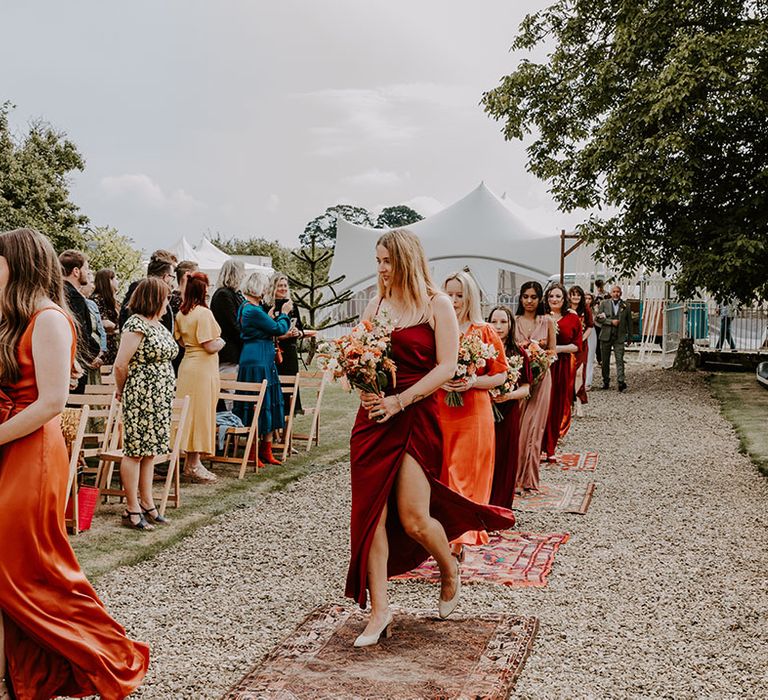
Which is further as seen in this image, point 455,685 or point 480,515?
point 480,515

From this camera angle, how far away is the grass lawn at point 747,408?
40.7 feet

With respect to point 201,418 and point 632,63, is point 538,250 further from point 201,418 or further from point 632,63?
point 201,418

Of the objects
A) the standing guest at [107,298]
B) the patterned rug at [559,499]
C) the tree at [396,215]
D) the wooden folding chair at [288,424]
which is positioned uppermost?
the tree at [396,215]

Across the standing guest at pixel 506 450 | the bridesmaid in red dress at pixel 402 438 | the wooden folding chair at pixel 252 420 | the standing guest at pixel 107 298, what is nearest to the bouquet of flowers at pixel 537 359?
the standing guest at pixel 506 450

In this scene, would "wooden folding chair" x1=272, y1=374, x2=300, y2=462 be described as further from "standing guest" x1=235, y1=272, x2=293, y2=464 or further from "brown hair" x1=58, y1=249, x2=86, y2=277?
"brown hair" x1=58, y1=249, x2=86, y2=277

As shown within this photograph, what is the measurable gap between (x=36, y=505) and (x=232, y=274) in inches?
269

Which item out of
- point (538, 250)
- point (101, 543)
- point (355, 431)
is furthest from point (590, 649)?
point (538, 250)

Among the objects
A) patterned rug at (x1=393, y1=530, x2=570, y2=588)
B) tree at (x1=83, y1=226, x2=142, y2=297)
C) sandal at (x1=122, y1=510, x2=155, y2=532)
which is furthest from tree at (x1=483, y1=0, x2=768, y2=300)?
tree at (x1=83, y1=226, x2=142, y2=297)

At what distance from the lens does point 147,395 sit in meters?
7.49

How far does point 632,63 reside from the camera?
21.2 metres

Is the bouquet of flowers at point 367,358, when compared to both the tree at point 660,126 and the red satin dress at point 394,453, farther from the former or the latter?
the tree at point 660,126

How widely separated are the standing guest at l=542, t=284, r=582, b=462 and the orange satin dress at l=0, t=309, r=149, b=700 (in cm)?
771

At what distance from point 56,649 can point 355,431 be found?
1924 mm

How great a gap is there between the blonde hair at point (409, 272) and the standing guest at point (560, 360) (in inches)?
238
